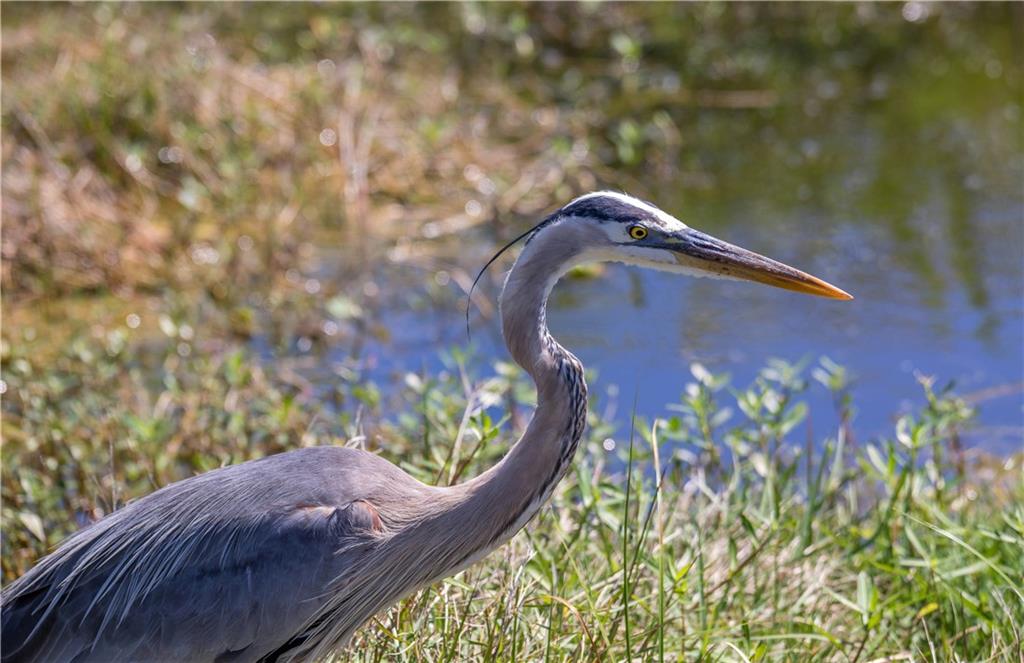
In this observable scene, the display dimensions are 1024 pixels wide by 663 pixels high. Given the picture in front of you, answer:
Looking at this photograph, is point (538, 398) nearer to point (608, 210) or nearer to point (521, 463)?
point (521, 463)

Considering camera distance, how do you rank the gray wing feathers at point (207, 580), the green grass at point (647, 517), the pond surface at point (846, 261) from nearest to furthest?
the gray wing feathers at point (207, 580) → the green grass at point (647, 517) → the pond surface at point (846, 261)

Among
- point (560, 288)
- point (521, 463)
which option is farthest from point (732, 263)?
point (560, 288)

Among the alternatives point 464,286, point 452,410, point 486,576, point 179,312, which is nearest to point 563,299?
point 464,286

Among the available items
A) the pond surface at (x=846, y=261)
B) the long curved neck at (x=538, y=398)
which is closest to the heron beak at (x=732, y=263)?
the long curved neck at (x=538, y=398)

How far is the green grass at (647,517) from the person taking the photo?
3330 mm

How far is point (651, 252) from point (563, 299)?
3.43 m

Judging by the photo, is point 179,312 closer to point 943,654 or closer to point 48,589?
point 48,589

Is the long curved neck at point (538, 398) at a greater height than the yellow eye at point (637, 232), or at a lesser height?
lesser

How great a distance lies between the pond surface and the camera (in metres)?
5.75

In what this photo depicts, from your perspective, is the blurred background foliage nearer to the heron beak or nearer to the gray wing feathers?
the gray wing feathers

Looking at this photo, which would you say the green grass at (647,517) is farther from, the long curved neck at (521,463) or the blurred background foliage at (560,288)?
the long curved neck at (521,463)

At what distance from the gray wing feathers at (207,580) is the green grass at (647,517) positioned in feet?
1.01

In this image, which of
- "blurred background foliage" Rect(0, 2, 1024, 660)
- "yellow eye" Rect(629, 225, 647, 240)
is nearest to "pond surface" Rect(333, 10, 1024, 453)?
"blurred background foliage" Rect(0, 2, 1024, 660)

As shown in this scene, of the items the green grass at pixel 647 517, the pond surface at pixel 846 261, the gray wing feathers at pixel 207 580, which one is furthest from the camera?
the pond surface at pixel 846 261
